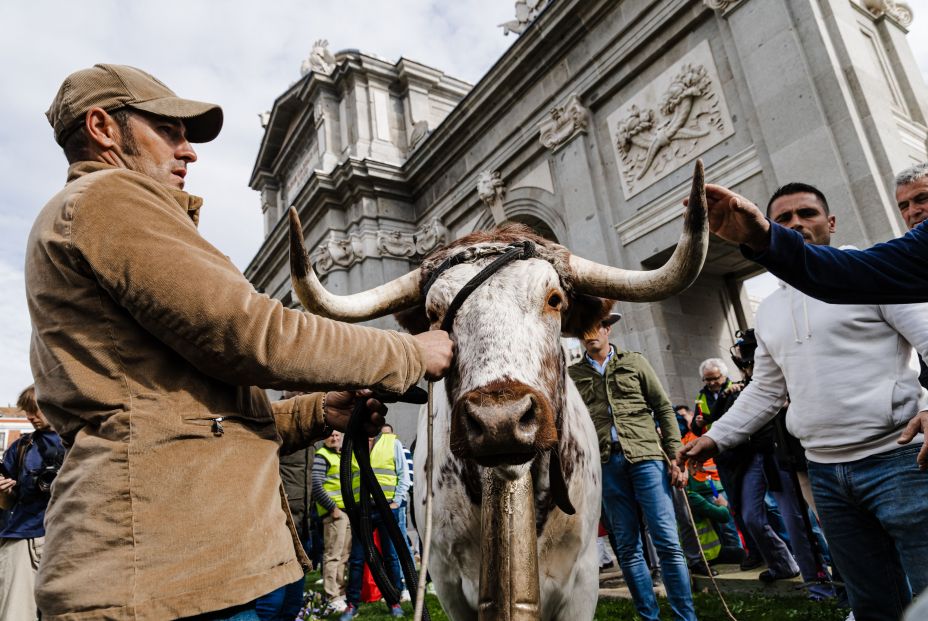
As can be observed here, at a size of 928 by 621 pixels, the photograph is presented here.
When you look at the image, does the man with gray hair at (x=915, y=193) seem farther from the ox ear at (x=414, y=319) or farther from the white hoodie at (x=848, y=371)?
the ox ear at (x=414, y=319)

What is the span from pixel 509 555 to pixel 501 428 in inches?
23.9

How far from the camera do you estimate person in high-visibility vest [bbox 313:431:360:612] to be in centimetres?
640

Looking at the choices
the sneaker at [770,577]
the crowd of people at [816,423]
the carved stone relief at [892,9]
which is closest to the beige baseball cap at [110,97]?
the crowd of people at [816,423]

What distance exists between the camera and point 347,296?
8.79ft

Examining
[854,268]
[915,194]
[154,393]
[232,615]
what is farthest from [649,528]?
[154,393]

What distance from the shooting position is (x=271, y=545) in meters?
1.40

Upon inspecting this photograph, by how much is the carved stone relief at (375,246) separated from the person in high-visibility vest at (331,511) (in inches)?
344

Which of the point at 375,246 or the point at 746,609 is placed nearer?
the point at 746,609

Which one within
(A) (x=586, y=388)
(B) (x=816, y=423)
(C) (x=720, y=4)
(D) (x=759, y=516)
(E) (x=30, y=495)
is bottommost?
(D) (x=759, y=516)

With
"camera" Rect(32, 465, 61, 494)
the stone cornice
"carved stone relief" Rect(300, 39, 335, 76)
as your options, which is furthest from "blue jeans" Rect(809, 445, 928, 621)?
"carved stone relief" Rect(300, 39, 335, 76)

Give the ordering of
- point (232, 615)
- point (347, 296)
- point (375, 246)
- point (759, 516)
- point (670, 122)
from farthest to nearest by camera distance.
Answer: point (375, 246)
point (670, 122)
point (759, 516)
point (347, 296)
point (232, 615)

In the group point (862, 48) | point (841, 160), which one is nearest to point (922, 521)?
point (841, 160)

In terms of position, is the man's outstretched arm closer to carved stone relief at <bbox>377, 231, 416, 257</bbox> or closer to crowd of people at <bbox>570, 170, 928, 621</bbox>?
crowd of people at <bbox>570, 170, 928, 621</bbox>

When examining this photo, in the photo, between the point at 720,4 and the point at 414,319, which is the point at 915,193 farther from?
the point at 720,4
